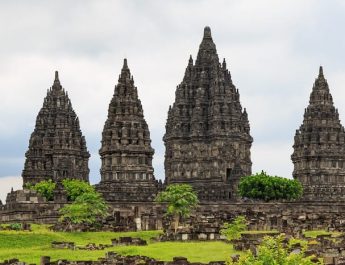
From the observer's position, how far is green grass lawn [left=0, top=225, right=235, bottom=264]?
2960 inches

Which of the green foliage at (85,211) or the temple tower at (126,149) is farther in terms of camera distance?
the temple tower at (126,149)

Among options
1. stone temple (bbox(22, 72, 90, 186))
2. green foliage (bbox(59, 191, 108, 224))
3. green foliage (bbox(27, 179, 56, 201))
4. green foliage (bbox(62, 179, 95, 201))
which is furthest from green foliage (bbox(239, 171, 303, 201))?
green foliage (bbox(59, 191, 108, 224))

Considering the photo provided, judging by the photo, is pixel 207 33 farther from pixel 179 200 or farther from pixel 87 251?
pixel 87 251

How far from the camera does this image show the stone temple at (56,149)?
162 meters

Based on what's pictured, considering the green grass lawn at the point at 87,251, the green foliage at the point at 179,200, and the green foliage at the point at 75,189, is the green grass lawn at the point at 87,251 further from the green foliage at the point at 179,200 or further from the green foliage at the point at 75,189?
the green foliage at the point at 75,189

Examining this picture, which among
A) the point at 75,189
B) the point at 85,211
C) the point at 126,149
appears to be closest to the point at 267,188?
the point at 126,149

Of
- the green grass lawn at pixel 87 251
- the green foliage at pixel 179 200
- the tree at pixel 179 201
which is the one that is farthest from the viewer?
the green foliage at pixel 179 200

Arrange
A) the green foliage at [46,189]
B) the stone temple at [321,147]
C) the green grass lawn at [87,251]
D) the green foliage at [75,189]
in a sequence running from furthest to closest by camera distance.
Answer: the stone temple at [321,147] → the green foliage at [46,189] → the green foliage at [75,189] → the green grass lawn at [87,251]

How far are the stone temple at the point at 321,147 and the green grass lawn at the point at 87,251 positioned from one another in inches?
2325

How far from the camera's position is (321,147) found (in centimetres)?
15725

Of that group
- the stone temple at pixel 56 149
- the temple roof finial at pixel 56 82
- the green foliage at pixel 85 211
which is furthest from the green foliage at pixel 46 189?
the temple roof finial at pixel 56 82

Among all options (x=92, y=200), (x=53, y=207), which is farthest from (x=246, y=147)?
(x=92, y=200)

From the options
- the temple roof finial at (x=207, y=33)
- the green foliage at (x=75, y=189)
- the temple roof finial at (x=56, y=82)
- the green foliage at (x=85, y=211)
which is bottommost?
the green foliage at (x=85, y=211)

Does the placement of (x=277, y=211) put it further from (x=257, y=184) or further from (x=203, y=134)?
(x=203, y=134)
